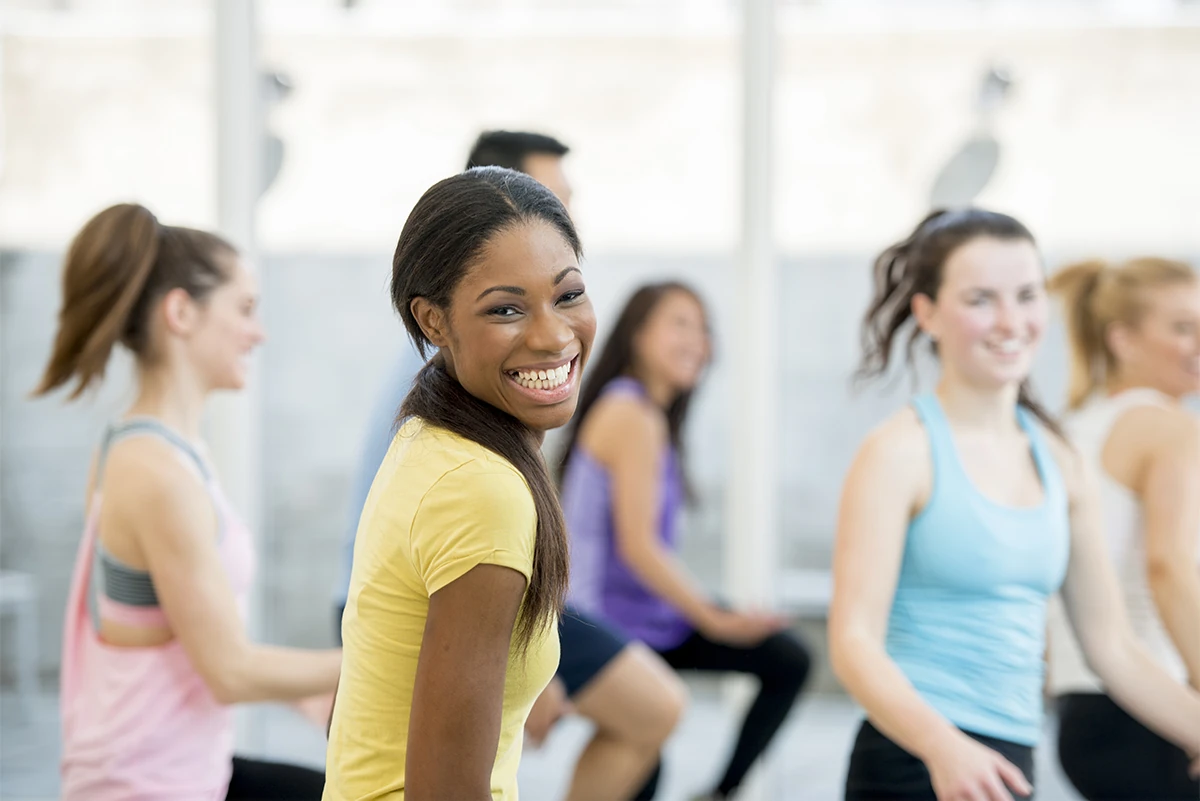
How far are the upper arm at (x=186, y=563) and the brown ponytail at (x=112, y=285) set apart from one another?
9.5 inches

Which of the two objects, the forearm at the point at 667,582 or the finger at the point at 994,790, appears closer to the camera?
the finger at the point at 994,790

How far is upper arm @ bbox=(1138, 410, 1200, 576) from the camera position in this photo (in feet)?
6.97

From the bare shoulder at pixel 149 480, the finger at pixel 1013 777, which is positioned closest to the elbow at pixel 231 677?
the bare shoulder at pixel 149 480

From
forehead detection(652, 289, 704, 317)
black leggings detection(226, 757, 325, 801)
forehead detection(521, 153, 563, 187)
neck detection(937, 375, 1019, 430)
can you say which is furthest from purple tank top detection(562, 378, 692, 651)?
neck detection(937, 375, 1019, 430)

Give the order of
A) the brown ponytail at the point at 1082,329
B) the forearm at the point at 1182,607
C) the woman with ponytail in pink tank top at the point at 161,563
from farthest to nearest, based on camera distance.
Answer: the brown ponytail at the point at 1082,329 < the forearm at the point at 1182,607 < the woman with ponytail in pink tank top at the point at 161,563

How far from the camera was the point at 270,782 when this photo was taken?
1.90 m

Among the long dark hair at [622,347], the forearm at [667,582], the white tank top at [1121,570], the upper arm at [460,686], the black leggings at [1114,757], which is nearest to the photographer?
the upper arm at [460,686]

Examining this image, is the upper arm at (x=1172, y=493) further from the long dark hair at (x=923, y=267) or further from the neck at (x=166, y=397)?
the neck at (x=166, y=397)

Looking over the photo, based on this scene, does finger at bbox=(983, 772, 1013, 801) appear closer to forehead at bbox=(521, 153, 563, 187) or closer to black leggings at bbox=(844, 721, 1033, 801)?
black leggings at bbox=(844, 721, 1033, 801)

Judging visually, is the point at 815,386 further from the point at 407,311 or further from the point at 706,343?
the point at 407,311

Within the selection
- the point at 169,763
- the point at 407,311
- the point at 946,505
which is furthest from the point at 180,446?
the point at 946,505

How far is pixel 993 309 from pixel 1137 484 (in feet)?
2.37

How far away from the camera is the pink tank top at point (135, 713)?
1.81 meters

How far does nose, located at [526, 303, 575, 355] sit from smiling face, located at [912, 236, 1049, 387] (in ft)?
2.96
